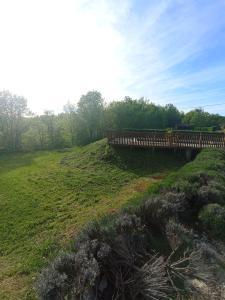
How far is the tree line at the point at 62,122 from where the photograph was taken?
120 ft

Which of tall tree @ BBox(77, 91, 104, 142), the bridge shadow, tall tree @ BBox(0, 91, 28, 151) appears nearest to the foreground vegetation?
the bridge shadow

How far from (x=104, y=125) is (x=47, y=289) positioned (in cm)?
3421

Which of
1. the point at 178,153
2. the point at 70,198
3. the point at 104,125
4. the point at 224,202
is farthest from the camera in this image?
the point at 104,125

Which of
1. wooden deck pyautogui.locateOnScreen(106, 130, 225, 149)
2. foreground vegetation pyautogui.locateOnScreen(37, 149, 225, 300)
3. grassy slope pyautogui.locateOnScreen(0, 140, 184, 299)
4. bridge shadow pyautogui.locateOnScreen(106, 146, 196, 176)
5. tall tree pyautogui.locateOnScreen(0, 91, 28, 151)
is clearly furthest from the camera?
tall tree pyautogui.locateOnScreen(0, 91, 28, 151)

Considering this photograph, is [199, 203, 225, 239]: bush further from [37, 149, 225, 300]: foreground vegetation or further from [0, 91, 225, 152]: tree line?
[0, 91, 225, 152]: tree line

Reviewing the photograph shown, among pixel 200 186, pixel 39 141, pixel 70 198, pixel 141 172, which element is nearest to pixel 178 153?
pixel 141 172

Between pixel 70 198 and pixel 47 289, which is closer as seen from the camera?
pixel 47 289

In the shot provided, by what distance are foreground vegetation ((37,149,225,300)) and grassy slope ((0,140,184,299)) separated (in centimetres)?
157

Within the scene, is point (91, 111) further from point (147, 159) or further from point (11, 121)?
point (147, 159)

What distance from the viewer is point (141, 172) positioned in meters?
18.5

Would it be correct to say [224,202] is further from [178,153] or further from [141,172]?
[178,153]

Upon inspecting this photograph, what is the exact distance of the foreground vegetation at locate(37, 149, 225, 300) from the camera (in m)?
4.74

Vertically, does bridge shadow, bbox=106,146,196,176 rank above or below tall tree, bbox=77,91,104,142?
below

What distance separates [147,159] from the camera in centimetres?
2031
